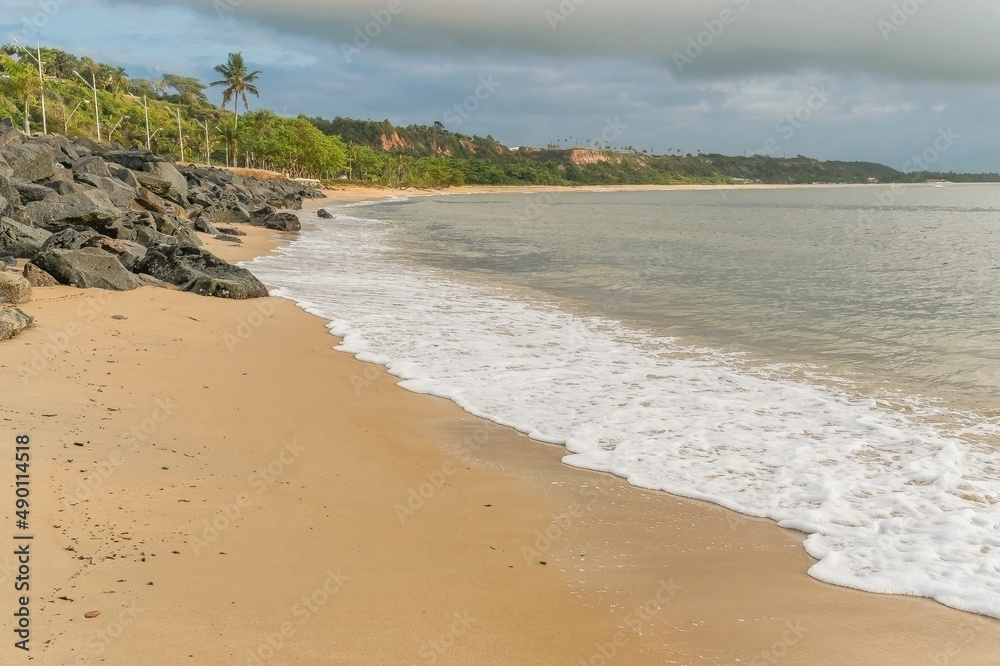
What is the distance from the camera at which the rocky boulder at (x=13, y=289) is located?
9.41 m

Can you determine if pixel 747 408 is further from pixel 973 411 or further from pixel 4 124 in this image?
pixel 4 124

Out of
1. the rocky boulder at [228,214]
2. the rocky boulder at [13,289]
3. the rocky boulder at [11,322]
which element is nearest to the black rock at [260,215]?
the rocky boulder at [228,214]

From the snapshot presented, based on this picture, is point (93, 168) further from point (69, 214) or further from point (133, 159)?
point (133, 159)

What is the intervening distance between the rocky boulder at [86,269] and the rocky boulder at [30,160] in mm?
9202

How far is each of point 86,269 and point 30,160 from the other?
1018cm

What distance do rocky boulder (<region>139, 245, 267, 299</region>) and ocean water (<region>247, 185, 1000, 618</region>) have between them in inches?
46.5

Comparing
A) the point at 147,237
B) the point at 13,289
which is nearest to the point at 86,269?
the point at 13,289

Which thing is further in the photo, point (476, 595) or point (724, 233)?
point (724, 233)

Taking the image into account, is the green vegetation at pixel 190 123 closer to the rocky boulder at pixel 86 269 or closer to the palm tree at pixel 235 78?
the palm tree at pixel 235 78

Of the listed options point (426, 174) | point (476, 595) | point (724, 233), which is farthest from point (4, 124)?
point (426, 174)

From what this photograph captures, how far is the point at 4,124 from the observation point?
25297mm

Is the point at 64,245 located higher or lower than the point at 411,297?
higher

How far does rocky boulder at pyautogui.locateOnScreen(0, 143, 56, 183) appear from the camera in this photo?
62.2 feet

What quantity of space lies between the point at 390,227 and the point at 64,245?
1099 inches
